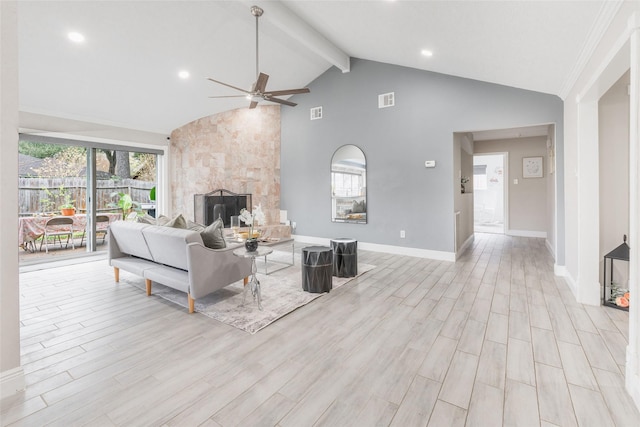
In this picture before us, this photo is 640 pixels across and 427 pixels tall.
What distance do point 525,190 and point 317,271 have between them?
677 centimetres

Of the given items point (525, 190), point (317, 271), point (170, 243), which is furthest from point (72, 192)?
point (525, 190)

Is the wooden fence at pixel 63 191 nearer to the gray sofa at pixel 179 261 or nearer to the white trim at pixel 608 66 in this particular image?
the gray sofa at pixel 179 261

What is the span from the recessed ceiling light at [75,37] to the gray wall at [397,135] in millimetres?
3940

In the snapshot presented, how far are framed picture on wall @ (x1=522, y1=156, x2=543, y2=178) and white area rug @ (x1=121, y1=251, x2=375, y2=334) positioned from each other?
19.4ft

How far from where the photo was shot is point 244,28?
4418mm

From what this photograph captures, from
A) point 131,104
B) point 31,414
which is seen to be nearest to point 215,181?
point 131,104

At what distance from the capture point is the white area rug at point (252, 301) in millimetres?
2814

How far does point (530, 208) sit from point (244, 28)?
300 inches

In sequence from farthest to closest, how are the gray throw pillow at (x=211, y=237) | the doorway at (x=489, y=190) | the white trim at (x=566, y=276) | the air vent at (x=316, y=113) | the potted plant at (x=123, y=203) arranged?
the doorway at (x=489, y=190) → the air vent at (x=316, y=113) → the potted plant at (x=123, y=203) → the white trim at (x=566, y=276) → the gray throw pillow at (x=211, y=237)

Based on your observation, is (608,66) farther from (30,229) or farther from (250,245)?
(30,229)

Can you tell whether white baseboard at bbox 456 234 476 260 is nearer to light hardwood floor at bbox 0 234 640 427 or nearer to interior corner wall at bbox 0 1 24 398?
light hardwood floor at bbox 0 234 640 427

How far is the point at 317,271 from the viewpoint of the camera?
352cm

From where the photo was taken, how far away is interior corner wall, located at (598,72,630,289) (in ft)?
9.95

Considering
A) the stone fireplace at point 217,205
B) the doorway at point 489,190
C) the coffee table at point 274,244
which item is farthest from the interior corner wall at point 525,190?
the stone fireplace at point 217,205
